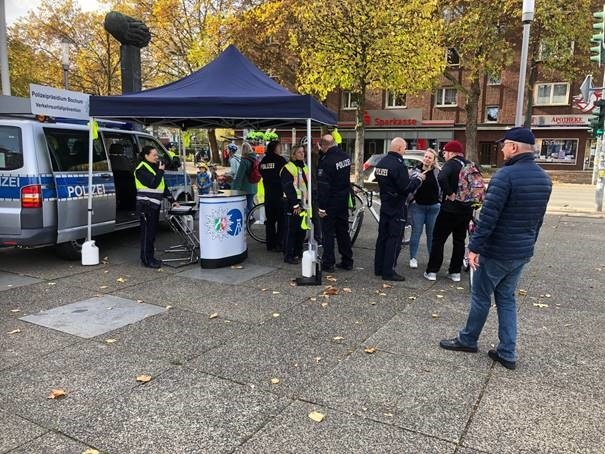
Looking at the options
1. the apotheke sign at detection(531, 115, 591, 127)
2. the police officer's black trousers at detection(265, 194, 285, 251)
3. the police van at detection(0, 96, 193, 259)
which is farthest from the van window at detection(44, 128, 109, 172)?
the apotheke sign at detection(531, 115, 591, 127)

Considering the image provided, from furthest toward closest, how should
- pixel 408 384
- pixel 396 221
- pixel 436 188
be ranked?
1. pixel 436 188
2. pixel 396 221
3. pixel 408 384

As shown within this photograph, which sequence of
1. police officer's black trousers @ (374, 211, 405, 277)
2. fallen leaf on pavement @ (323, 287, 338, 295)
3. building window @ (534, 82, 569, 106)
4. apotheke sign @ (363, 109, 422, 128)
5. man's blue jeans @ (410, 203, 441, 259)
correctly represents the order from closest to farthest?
fallen leaf on pavement @ (323, 287, 338, 295), police officer's black trousers @ (374, 211, 405, 277), man's blue jeans @ (410, 203, 441, 259), building window @ (534, 82, 569, 106), apotheke sign @ (363, 109, 422, 128)

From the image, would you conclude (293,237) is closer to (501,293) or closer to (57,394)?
(501,293)

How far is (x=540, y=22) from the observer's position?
22500 mm

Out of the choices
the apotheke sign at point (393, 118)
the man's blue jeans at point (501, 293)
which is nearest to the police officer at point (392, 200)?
the man's blue jeans at point (501, 293)

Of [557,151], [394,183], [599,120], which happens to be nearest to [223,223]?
[394,183]

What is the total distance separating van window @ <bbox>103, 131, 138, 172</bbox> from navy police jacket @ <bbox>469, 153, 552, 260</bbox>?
20.2ft

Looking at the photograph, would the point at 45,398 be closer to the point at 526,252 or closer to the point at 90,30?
the point at 526,252

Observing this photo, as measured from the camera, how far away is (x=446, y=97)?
121 ft

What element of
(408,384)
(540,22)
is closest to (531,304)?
(408,384)

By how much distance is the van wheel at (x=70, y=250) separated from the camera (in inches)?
285

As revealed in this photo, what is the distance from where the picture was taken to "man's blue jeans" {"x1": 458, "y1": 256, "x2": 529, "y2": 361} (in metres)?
3.88

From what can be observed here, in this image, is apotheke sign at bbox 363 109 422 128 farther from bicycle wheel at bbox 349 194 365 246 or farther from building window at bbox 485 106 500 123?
bicycle wheel at bbox 349 194 365 246

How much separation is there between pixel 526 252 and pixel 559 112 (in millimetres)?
34295
